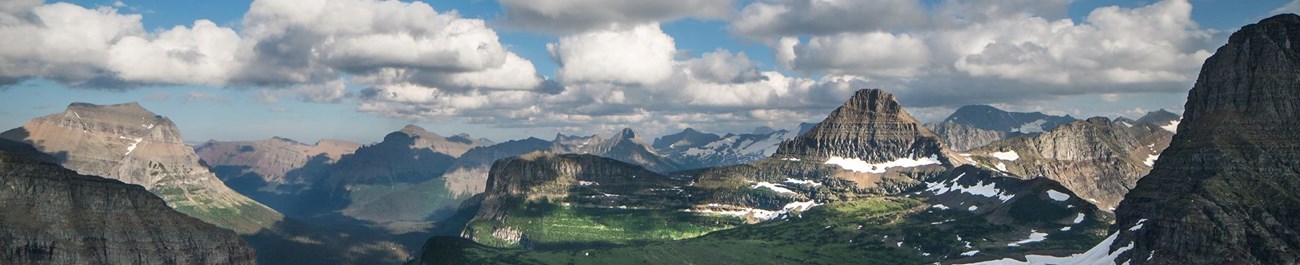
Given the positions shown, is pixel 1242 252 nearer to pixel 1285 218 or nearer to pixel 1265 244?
pixel 1265 244

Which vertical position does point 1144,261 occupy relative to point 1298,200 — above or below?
below

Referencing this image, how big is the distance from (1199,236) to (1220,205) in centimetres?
1736

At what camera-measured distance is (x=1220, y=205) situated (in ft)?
649

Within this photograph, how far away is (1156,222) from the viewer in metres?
200

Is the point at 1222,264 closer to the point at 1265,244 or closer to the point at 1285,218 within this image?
the point at 1265,244

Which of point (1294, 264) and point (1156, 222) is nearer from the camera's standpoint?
point (1294, 264)

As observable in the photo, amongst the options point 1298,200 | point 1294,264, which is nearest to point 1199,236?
point 1294,264

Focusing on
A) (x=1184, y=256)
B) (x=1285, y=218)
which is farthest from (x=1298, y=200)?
(x=1184, y=256)

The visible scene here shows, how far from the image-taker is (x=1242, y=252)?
7195 inches

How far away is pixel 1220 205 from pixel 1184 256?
19.4 metres

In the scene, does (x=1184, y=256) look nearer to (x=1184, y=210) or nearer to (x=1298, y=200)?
(x=1184, y=210)

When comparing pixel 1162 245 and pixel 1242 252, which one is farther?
pixel 1162 245

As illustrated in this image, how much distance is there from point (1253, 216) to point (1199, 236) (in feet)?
69.2

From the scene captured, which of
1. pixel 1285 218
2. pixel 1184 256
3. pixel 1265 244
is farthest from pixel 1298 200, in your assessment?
pixel 1184 256
